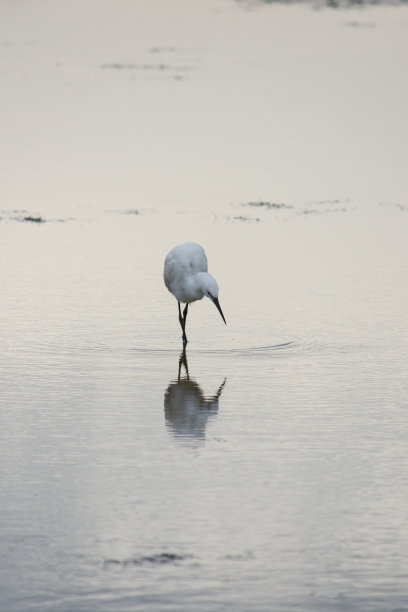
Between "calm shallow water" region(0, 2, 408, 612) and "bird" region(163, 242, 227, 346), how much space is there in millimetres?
279

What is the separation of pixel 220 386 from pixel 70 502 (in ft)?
9.37

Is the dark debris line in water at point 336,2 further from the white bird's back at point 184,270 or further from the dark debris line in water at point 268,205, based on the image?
the white bird's back at point 184,270

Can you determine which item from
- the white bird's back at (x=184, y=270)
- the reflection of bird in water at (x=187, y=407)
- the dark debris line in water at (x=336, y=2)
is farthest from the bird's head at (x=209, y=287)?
the dark debris line in water at (x=336, y=2)

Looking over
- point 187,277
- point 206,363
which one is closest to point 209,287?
point 187,277

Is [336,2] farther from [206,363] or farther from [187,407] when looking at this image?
[187,407]

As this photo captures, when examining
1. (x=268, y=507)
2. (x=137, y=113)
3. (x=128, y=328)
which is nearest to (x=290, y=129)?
(x=137, y=113)

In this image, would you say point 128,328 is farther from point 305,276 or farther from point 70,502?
point 70,502

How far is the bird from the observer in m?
11.5

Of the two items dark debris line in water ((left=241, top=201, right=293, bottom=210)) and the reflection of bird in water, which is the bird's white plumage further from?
dark debris line in water ((left=241, top=201, right=293, bottom=210))

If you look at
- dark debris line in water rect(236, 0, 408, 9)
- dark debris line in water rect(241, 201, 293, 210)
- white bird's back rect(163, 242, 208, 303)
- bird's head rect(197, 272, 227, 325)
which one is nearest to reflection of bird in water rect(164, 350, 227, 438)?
bird's head rect(197, 272, 227, 325)

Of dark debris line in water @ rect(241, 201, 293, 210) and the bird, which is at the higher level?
the bird

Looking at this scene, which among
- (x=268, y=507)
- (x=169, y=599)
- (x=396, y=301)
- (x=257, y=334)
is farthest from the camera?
(x=396, y=301)

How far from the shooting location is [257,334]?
11.2 metres

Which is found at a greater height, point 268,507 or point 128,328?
point 268,507
